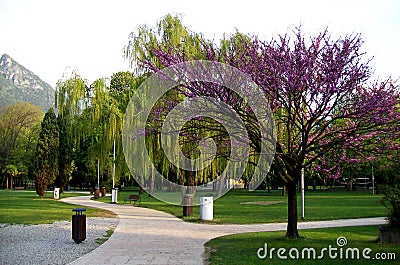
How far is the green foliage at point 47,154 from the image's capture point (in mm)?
34219

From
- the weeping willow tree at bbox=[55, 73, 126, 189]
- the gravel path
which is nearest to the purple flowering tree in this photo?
the gravel path

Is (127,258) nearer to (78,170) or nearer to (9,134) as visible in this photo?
(78,170)

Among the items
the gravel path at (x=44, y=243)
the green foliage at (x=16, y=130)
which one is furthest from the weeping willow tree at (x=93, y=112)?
the green foliage at (x=16, y=130)

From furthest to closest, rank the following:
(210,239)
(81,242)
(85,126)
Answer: (85,126) → (210,239) → (81,242)

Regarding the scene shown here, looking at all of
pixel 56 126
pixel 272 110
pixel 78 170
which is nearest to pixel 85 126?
pixel 56 126

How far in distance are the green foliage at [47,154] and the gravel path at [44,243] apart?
18.0 m

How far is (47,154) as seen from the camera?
34250 millimetres

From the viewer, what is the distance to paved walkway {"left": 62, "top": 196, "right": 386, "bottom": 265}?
9627 mm

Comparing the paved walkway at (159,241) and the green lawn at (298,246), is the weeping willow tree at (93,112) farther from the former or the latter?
the green lawn at (298,246)

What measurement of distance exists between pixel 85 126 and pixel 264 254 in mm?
24833

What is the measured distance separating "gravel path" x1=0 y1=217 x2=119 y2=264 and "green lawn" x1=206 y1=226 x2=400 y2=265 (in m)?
3.13

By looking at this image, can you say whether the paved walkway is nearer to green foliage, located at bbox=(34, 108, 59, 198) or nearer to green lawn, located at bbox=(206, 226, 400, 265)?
green lawn, located at bbox=(206, 226, 400, 265)

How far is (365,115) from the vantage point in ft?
33.8

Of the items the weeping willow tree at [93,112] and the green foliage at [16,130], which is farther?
the green foliage at [16,130]
